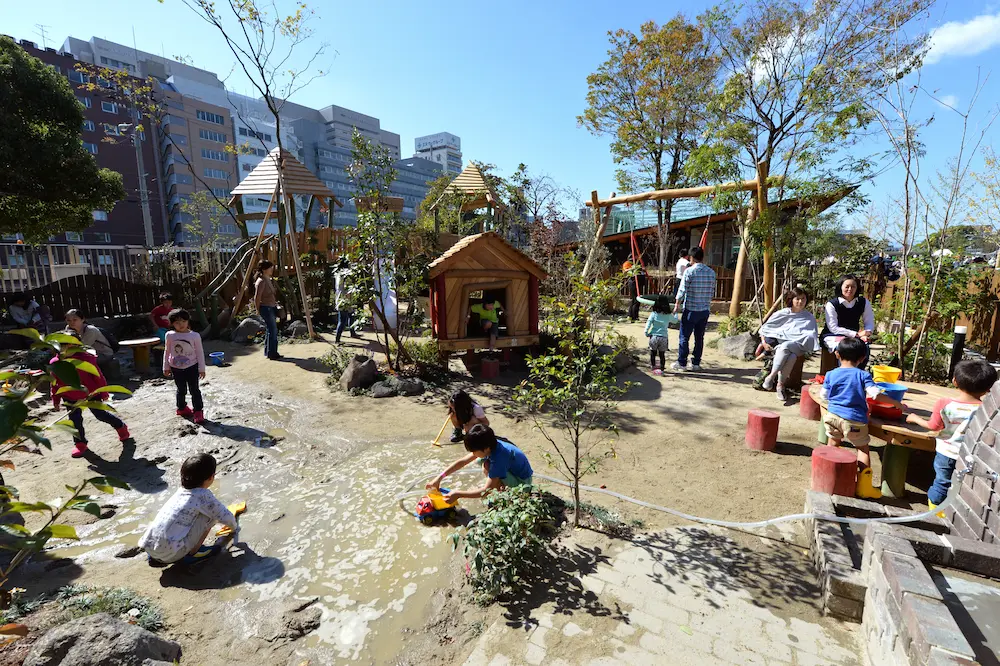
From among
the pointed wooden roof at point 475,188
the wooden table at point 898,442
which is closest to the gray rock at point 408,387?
the wooden table at point 898,442

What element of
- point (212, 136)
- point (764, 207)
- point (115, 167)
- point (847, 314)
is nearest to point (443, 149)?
point (212, 136)

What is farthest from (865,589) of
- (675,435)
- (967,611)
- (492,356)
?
(492,356)

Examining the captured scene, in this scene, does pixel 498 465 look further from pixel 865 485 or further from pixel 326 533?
pixel 865 485

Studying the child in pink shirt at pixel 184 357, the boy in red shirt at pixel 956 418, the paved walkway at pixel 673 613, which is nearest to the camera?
the paved walkway at pixel 673 613

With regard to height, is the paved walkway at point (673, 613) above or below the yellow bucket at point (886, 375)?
below

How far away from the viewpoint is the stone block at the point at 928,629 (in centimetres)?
186

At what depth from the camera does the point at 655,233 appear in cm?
1877

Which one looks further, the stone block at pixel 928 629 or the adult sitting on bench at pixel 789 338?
the adult sitting on bench at pixel 789 338

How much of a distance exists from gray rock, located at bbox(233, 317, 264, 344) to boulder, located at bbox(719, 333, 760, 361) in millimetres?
10054

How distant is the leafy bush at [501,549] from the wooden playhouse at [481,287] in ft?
15.1

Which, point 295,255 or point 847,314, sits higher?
point 295,255

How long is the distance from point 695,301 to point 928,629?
6157 mm

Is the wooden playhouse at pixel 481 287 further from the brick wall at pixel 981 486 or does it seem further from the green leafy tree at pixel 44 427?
the green leafy tree at pixel 44 427

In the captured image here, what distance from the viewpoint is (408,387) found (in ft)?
23.6
